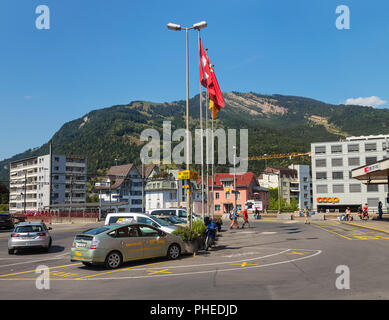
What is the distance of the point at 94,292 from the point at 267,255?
8.83 metres

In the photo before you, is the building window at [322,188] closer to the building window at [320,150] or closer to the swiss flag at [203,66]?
the building window at [320,150]

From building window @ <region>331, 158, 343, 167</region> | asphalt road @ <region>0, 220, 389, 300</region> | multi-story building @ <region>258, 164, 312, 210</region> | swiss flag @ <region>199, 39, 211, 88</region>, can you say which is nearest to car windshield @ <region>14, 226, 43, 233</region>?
asphalt road @ <region>0, 220, 389, 300</region>

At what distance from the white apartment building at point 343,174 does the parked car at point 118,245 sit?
268 ft

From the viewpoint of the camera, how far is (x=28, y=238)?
17859 millimetres

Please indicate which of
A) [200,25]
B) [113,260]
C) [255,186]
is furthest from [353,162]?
[113,260]

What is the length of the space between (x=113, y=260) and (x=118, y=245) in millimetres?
529

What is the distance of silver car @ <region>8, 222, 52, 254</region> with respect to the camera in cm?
1770

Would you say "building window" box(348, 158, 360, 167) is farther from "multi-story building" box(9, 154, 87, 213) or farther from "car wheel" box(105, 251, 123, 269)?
"car wheel" box(105, 251, 123, 269)

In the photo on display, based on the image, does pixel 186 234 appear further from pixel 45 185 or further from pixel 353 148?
pixel 45 185

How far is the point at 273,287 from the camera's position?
923cm

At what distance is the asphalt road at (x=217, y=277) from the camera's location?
28.4ft

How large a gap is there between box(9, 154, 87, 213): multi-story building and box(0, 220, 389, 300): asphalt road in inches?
3986
